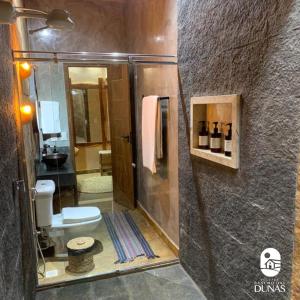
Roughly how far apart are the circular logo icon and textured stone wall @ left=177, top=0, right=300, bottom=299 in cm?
3

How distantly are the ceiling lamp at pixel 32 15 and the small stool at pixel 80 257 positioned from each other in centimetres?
175

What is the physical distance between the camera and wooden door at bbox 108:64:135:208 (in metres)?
3.49

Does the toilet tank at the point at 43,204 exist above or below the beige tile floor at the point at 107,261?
above

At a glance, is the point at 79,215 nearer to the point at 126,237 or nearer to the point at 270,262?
the point at 126,237

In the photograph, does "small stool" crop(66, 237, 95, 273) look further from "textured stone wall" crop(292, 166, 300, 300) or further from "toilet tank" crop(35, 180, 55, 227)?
"textured stone wall" crop(292, 166, 300, 300)

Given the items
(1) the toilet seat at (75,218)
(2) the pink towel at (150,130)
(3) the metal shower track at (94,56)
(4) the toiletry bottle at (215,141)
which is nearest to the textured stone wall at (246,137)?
(4) the toiletry bottle at (215,141)

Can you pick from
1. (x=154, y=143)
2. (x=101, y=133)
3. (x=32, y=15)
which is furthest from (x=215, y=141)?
(x=101, y=133)

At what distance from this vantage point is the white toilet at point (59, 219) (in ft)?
7.96

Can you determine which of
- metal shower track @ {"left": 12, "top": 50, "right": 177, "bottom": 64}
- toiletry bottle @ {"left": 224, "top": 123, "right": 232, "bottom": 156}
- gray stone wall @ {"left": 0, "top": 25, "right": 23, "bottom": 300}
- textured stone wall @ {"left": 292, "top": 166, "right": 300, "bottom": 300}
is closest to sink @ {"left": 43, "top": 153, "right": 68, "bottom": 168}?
metal shower track @ {"left": 12, "top": 50, "right": 177, "bottom": 64}

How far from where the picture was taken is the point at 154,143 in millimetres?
2455

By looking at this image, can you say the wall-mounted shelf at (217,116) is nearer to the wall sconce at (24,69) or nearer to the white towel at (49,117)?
A: the wall sconce at (24,69)

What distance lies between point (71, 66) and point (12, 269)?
114 inches

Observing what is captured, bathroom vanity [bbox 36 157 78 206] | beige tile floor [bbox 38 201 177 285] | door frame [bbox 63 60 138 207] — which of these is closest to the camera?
beige tile floor [bbox 38 201 177 285]

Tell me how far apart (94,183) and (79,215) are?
51.1 inches
